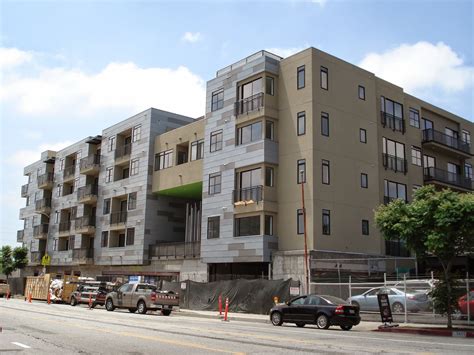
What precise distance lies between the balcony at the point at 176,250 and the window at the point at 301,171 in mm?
10051

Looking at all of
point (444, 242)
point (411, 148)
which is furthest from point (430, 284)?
point (411, 148)

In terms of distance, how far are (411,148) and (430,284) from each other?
18683mm

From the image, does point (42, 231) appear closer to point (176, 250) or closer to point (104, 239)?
point (104, 239)

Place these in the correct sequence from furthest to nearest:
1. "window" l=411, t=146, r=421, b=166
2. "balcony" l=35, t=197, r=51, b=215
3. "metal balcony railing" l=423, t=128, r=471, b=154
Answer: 1. "balcony" l=35, t=197, r=51, b=215
2. "metal balcony railing" l=423, t=128, r=471, b=154
3. "window" l=411, t=146, r=421, b=166

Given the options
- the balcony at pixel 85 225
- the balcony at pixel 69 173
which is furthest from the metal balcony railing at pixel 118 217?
the balcony at pixel 69 173

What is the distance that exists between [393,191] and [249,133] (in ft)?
36.0

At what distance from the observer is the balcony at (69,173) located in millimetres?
58688

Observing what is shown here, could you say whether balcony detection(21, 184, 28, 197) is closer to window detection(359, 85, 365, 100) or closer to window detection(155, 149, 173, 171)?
window detection(155, 149, 173, 171)

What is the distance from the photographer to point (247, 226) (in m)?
34.8

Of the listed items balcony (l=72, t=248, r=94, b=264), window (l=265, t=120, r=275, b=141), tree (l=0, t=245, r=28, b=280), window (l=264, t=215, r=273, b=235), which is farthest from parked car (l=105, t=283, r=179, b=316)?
tree (l=0, t=245, r=28, b=280)

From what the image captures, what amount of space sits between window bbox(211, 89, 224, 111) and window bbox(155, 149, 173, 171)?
267 inches

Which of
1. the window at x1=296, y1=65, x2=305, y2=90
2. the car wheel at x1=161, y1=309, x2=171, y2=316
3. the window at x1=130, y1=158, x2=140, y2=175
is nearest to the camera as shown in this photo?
the car wheel at x1=161, y1=309, x2=171, y2=316

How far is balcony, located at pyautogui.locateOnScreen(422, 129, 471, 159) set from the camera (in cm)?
4151

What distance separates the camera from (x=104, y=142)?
175 ft
